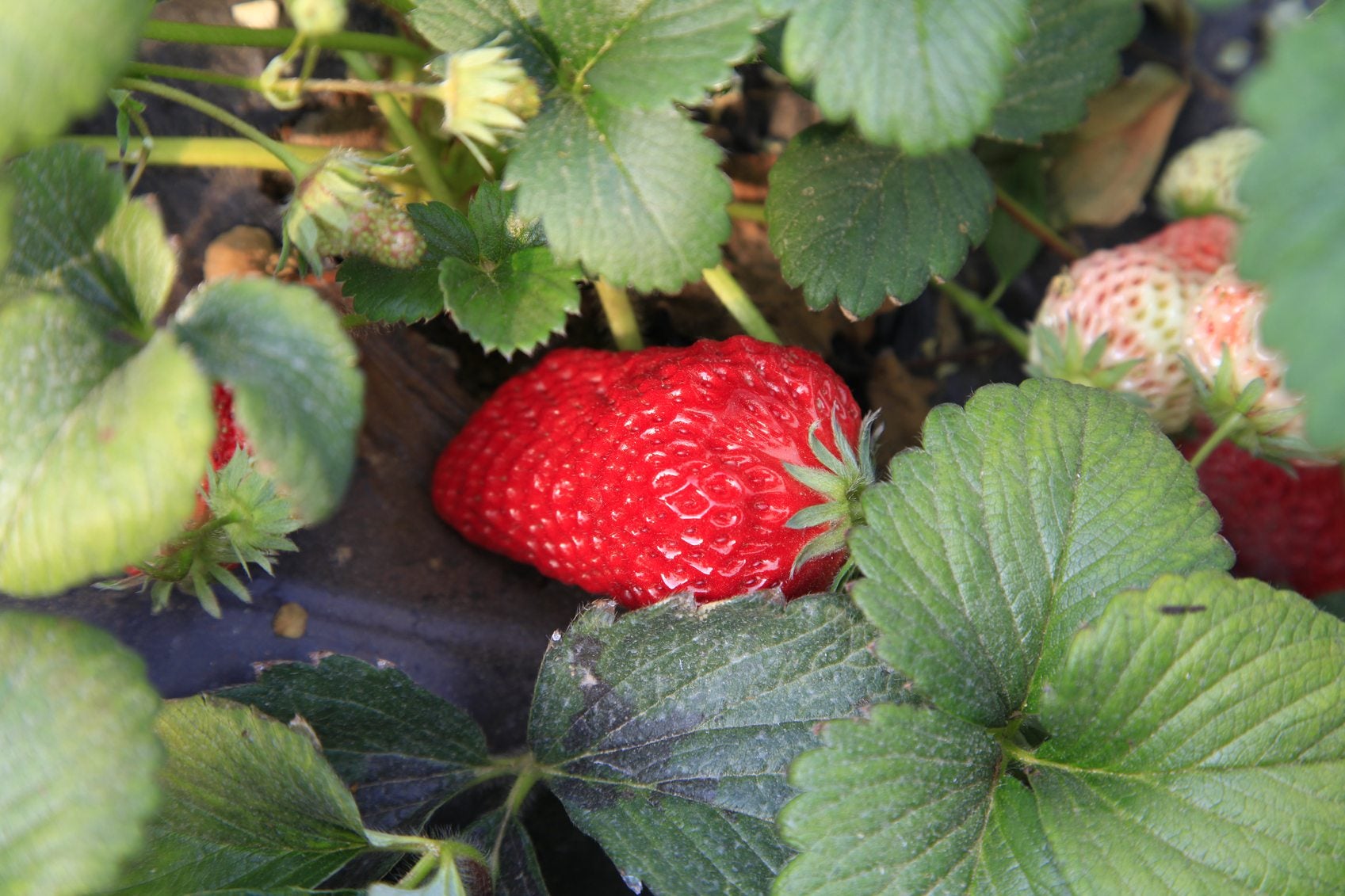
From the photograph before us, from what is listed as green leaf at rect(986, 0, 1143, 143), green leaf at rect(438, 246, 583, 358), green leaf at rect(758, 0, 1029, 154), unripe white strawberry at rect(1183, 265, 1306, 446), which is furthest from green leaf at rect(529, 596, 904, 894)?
green leaf at rect(986, 0, 1143, 143)


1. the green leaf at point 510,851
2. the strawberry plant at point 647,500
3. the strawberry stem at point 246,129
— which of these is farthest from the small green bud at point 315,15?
the green leaf at point 510,851

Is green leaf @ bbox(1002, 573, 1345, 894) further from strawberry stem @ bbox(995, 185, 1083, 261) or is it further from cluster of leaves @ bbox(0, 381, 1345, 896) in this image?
strawberry stem @ bbox(995, 185, 1083, 261)

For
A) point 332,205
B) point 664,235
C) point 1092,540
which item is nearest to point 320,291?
point 332,205

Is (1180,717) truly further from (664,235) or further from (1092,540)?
(664,235)

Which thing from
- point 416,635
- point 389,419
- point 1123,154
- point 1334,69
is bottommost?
point 416,635

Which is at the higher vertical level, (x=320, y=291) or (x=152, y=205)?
(x=152, y=205)
